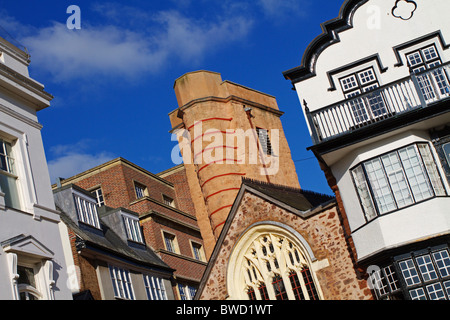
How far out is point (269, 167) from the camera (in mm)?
36406

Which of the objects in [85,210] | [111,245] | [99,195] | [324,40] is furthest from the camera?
[99,195]

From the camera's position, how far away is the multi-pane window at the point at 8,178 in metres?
14.8

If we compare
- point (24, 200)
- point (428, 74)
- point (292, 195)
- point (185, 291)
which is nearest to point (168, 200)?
point (185, 291)

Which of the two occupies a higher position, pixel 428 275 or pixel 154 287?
pixel 154 287

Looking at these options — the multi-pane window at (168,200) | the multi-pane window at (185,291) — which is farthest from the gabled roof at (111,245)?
the multi-pane window at (168,200)

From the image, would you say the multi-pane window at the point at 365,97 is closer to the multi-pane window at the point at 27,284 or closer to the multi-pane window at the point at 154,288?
the multi-pane window at the point at 154,288

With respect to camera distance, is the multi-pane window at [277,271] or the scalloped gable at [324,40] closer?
the scalloped gable at [324,40]

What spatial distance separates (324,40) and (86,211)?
40.2 ft

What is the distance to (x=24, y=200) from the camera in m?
15.2

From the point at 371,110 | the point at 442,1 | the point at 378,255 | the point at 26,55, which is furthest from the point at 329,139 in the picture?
the point at 26,55

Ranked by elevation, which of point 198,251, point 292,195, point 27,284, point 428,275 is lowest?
→ point 428,275

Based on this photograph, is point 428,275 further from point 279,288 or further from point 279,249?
point 279,249
